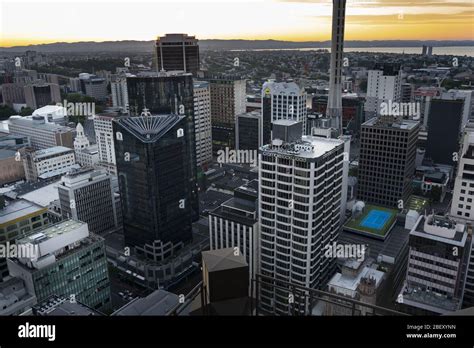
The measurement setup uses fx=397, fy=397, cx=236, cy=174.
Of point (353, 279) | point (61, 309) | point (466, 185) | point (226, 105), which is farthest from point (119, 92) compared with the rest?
point (466, 185)

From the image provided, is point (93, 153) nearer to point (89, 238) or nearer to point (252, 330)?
point (89, 238)

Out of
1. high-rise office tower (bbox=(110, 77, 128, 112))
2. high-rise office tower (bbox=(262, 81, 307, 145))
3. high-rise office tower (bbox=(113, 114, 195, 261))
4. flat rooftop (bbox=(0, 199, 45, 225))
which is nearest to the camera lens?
flat rooftop (bbox=(0, 199, 45, 225))

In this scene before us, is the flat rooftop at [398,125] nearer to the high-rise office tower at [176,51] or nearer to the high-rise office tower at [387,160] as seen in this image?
the high-rise office tower at [387,160]

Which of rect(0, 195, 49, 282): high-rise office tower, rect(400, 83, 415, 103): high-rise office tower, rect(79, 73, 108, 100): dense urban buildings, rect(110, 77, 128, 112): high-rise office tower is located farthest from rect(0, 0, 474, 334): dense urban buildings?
rect(79, 73, 108, 100): dense urban buildings

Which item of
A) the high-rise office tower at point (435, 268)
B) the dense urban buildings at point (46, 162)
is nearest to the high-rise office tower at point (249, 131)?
the dense urban buildings at point (46, 162)

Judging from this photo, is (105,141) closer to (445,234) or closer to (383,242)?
(383,242)

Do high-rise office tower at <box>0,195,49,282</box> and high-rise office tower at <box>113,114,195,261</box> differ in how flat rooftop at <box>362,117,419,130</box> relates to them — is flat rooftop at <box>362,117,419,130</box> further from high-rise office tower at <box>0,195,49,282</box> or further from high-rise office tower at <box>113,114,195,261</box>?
high-rise office tower at <box>0,195,49,282</box>

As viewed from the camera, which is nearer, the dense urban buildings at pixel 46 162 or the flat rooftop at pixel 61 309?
the flat rooftop at pixel 61 309
